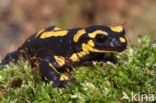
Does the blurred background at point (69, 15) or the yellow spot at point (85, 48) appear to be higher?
the blurred background at point (69, 15)

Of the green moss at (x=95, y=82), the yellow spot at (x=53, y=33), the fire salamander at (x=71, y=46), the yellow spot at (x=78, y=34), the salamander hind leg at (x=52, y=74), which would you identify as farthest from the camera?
the yellow spot at (x=53, y=33)

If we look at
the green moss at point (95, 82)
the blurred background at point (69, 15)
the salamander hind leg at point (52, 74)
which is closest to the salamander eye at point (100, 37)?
the green moss at point (95, 82)

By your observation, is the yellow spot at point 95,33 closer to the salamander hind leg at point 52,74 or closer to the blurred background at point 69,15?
the salamander hind leg at point 52,74

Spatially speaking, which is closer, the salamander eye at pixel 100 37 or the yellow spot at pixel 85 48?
the salamander eye at pixel 100 37

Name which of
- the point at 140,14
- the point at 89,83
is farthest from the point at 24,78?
the point at 140,14

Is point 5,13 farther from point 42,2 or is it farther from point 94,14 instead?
point 94,14

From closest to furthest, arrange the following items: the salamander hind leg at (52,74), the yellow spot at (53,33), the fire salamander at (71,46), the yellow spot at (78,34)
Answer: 1. the salamander hind leg at (52,74)
2. the fire salamander at (71,46)
3. the yellow spot at (78,34)
4. the yellow spot at (53,33)

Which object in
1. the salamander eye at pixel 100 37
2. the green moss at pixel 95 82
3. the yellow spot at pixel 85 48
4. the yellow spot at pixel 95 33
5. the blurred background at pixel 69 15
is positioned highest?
the blurred background at pixel 69 15
